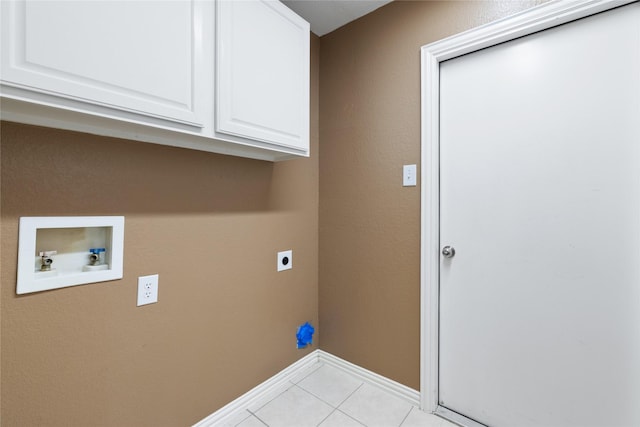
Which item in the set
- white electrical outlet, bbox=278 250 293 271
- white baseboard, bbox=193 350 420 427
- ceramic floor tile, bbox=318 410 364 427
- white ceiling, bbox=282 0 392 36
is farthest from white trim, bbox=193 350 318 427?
white ceiling, bbox=282 0 392 36

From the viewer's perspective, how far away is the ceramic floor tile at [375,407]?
56.4 inches

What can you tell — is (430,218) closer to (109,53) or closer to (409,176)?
(409,176)

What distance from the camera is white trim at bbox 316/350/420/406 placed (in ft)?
5.13

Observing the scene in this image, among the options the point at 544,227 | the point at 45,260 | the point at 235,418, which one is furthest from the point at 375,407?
the point at 45,260

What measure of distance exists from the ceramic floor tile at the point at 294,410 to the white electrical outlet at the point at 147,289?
2.79 ft

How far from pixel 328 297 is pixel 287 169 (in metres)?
0.92

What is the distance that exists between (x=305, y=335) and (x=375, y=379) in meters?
0.50

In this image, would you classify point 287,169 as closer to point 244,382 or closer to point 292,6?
point 292,6

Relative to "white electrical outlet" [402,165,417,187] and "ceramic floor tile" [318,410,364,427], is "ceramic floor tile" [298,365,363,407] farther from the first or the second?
"white electrical outlet" [402,165,417,187]

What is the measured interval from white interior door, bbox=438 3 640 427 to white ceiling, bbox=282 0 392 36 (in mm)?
619

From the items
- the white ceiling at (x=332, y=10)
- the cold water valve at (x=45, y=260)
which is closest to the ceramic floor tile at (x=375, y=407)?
the cold water valve at (x=45, y=260)

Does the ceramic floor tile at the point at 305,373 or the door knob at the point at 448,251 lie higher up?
→ the door knob at the point at 448,251

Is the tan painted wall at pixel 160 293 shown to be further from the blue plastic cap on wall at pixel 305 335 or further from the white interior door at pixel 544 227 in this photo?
the white interior door at pixel 544 227

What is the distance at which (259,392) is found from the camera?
158cm
